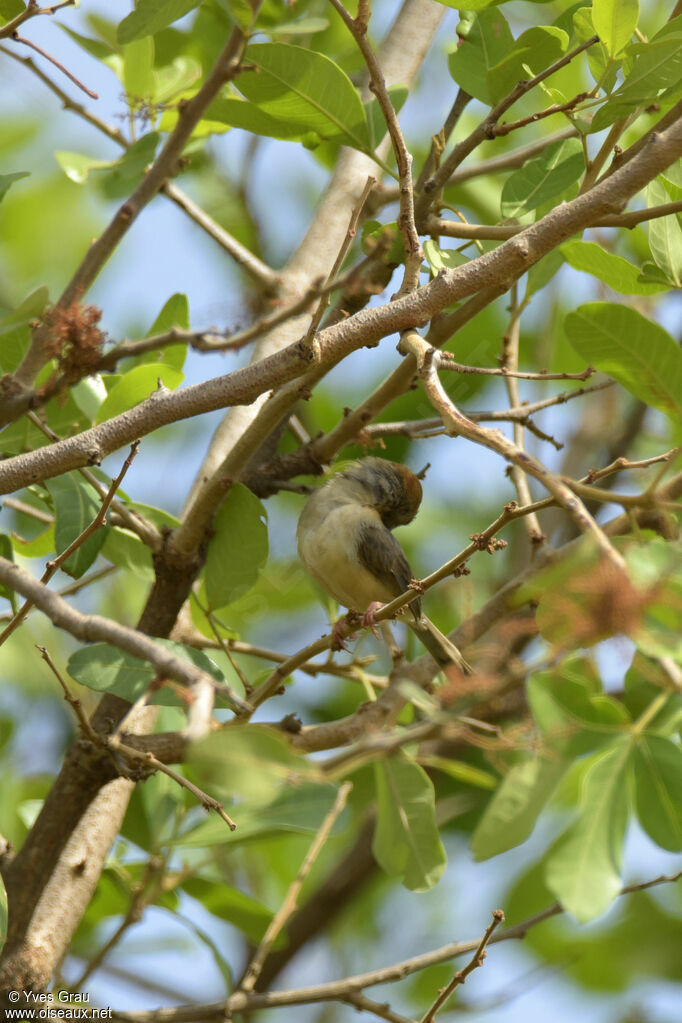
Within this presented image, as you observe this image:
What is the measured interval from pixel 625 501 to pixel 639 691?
60 cm

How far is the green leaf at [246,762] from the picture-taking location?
1.04m

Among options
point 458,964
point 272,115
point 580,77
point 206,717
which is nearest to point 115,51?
point 272,115

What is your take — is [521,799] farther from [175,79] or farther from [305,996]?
[175,79]

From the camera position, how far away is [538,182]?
244 centimetres

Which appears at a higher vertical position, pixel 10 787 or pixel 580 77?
pixel 580 77

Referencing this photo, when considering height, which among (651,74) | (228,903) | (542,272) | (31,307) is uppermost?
(542,272)

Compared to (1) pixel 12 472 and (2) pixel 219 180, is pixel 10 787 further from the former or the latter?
(2) pixel 219 180

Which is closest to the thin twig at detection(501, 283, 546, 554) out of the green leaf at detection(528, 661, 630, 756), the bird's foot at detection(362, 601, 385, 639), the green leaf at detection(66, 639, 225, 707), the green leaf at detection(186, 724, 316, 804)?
the bird's foot at detection(362, 601, 385, 639)

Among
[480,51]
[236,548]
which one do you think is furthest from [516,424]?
[480,51]

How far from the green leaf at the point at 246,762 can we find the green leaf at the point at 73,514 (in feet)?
4.70

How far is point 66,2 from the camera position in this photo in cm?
218

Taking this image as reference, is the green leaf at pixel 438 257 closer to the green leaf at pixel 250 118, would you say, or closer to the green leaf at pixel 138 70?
the green leaf at pixel 250 118

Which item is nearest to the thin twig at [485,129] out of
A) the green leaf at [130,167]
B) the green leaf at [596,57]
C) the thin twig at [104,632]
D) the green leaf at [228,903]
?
the green leaf at [596,57]

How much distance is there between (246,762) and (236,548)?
66.0 inches
